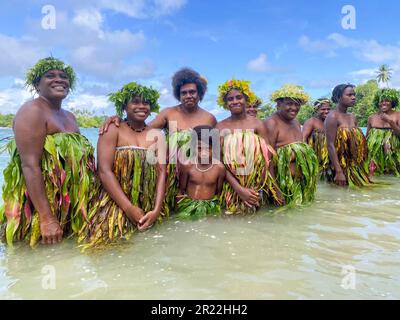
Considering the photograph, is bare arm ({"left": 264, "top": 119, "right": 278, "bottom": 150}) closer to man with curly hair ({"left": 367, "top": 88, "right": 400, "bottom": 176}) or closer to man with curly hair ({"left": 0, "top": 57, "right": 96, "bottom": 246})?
man with curly hair ({"left": 0, "top": 57, "right": 96, "bottom": 246})

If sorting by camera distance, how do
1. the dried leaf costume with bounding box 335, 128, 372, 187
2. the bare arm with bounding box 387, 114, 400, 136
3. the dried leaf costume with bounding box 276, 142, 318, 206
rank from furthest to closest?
the bare arm with bounding box 387, 114, 400, 136
the dried leaf costume with bounding box 335, 128, 372, 187
the dried leaf costume with bounding box 276, 142, 318, 206

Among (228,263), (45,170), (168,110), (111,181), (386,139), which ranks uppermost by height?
(168,110)

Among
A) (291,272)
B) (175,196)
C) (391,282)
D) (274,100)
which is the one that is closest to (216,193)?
(175,196)

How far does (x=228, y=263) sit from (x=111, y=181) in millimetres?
1200

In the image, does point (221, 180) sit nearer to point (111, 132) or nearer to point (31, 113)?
point (111, 132)

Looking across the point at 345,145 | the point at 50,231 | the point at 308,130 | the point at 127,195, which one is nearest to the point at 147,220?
the point at 127,195

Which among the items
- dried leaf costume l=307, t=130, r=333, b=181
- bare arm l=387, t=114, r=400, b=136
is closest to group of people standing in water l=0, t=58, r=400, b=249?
dried leaf costume l=307, t=130, r=333, b=181

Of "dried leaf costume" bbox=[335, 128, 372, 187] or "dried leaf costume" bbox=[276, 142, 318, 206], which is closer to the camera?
"dried leaf costume" bbox=[276, 142, 318, 206]

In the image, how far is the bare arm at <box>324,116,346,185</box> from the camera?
210 inches

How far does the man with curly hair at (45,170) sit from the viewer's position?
2.83m

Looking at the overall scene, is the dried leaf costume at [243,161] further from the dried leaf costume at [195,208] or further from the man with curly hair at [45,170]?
the man with curly hair at [45,170]

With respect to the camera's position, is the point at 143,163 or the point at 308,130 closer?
the point at 143,163

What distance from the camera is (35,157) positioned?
9.32 feet
